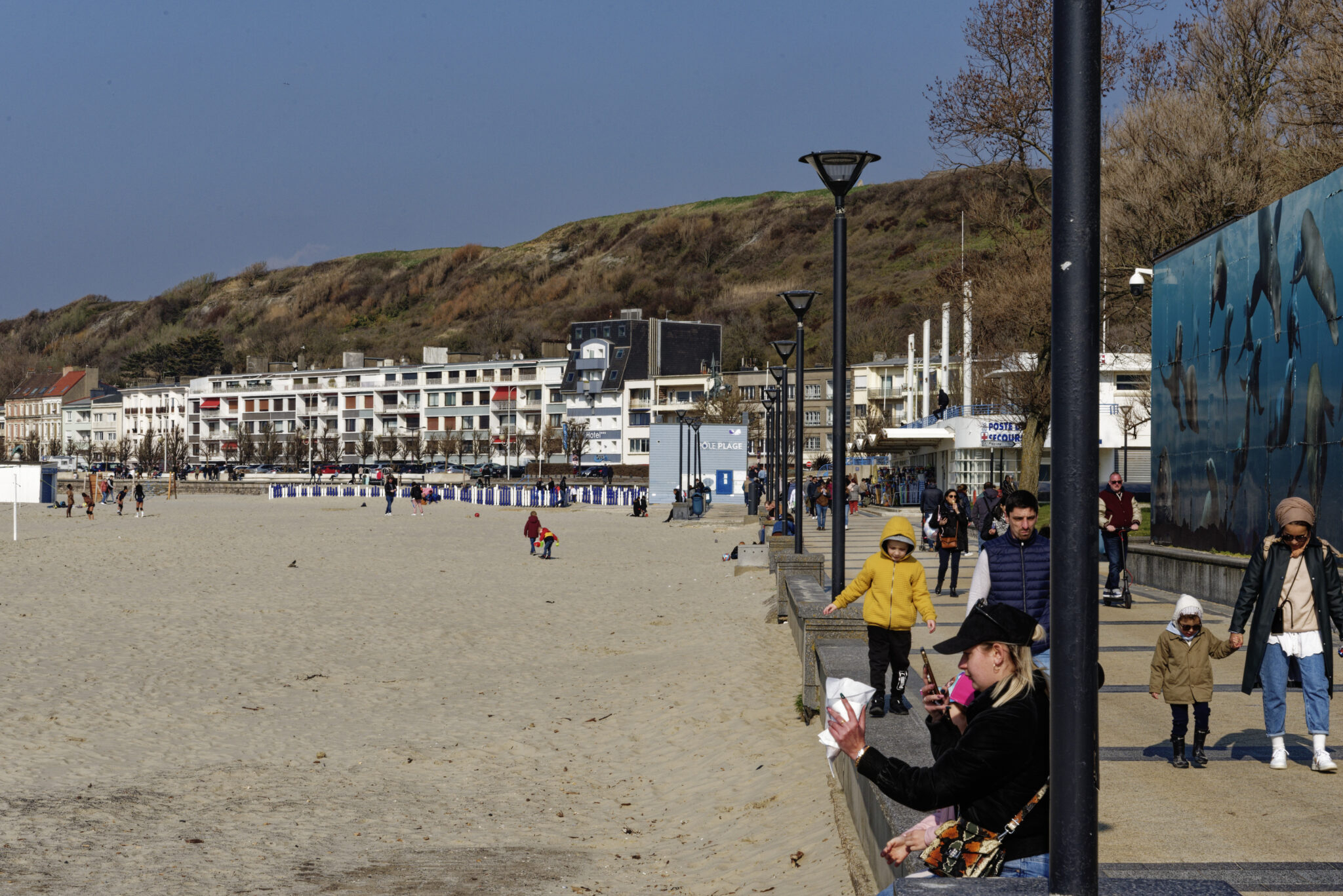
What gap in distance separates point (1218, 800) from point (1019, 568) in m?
1.56

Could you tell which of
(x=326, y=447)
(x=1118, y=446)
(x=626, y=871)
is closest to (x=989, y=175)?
(x=1118, y=446)

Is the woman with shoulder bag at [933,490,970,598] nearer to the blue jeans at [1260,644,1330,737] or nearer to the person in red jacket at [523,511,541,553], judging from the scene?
the blue jeans at [1260,644,1330,737]

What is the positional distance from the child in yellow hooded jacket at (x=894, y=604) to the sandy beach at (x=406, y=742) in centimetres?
89

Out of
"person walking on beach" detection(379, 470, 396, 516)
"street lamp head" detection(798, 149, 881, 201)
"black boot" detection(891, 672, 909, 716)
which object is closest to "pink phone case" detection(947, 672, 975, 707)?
"black boot" detection(891, 672, 909, 716)

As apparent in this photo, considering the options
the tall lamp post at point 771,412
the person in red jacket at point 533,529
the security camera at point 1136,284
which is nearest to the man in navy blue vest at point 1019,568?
the security camera at point 1136,284

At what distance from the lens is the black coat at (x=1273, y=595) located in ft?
24.0

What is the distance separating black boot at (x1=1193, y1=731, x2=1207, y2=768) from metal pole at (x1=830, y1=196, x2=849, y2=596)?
3511 mm

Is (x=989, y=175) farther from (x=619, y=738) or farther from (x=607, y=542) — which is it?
(x=619, y=738)

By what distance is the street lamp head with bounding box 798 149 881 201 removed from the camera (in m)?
11.5

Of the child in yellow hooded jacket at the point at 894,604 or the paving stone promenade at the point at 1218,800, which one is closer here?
the paving stone promenade at the point at 1218,800

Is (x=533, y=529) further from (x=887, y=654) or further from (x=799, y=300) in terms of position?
(x=887, y=654)

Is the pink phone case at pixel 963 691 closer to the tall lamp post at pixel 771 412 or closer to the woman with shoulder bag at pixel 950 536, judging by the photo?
the woman with shoulder bag at pixel 950 536

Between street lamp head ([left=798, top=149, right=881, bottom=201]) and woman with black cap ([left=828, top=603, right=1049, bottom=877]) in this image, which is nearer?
woman with black cap ([left=828, top=603, right=1049, bottom=877])

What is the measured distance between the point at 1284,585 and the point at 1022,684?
453cm
